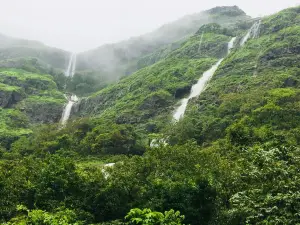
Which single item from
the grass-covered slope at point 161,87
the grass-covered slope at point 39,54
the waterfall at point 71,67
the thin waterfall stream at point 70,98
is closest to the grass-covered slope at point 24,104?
the thin waterfall stream at point 70,98

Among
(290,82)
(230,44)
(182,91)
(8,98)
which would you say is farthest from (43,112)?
(290,82)

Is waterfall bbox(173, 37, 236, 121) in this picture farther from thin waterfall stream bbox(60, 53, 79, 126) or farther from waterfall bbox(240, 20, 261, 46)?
thin waterfall stream bbox(60, 53, 79, 126)

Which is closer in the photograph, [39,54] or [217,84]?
[217,84]

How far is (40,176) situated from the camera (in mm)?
22766

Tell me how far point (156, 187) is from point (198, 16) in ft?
560

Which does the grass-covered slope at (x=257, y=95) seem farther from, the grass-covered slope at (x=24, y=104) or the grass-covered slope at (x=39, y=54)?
the grass-covered slope at (x=39, y=54)

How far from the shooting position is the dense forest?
16875 mm

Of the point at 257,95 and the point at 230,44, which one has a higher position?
the point at 230,44

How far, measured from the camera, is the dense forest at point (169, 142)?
16.9 metres

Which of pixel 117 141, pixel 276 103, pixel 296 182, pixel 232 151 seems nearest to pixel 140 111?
pixel 117 141

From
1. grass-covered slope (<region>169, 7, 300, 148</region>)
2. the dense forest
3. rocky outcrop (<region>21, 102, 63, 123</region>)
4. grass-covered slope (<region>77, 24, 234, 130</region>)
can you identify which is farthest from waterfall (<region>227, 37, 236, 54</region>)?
rocky outcrop (<region>21, 102, 63, 123</region>)

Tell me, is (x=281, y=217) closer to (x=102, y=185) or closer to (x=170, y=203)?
(x=170, y=203)

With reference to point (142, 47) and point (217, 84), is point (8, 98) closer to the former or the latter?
point (217, 84)

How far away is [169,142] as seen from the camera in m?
46.1
